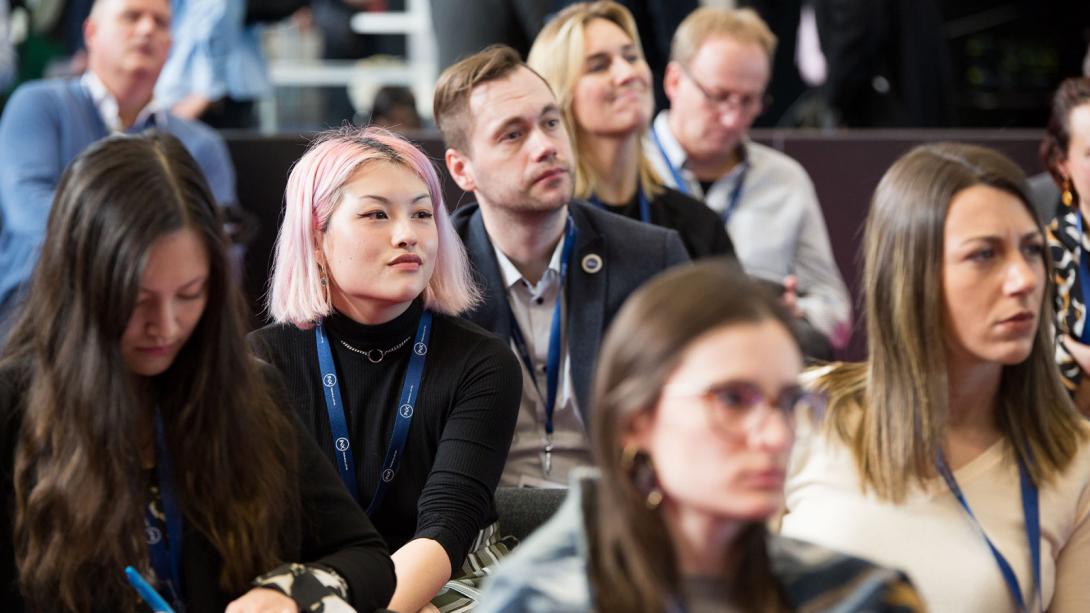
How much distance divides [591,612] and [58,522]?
0.78m

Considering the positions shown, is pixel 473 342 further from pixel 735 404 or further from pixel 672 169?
pixel 672 169

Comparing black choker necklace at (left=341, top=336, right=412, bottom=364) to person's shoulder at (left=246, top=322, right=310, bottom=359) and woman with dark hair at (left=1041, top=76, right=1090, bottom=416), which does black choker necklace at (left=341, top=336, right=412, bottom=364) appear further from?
woman with dark hair at (left=1041, top=76, right=1090, bottom=416)

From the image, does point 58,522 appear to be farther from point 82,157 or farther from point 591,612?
point 591,612

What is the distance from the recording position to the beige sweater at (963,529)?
219 cm

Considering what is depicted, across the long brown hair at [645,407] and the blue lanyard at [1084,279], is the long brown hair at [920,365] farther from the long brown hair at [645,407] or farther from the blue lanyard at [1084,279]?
the blue lanyard at [1084,279]

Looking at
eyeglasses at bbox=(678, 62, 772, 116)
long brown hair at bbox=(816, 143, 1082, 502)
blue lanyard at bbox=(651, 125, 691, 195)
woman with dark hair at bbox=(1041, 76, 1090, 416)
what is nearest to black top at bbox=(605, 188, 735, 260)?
blue lanyard at bbox=(651, 125, 691, 195)

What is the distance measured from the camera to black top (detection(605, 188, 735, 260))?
12.4 feet

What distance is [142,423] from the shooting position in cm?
196

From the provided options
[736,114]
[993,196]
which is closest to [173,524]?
[993,196]

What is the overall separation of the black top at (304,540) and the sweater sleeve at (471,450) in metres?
0.29

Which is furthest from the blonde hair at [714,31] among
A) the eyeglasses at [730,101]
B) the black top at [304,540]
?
the black top at [304,540]

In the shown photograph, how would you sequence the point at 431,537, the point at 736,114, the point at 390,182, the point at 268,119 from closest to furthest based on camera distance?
the point at 431,537 → the point at 390,182 → the point at 736,114 → the point at 268,119

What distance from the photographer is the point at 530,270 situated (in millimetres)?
3322

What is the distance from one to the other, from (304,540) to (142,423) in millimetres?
298
